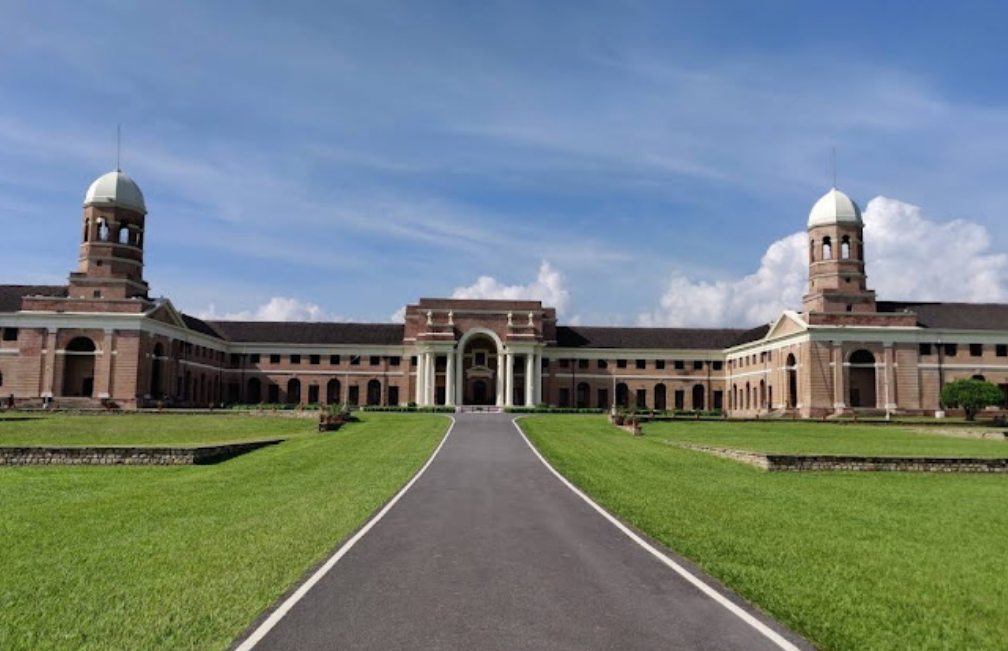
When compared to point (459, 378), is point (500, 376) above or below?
above

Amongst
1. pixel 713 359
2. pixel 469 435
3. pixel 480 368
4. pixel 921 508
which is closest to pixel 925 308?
pixel 713 359

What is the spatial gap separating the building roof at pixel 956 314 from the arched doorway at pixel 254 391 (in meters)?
63.0

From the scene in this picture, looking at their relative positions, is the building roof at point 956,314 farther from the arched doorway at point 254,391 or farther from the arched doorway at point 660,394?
the arched doorway at point 254,391

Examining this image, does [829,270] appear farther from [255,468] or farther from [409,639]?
[409,639]

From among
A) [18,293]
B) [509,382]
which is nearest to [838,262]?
[509,382]

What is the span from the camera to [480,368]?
8825 cm

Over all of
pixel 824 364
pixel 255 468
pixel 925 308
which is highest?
pixel 925 308

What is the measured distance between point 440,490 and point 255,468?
8298mm

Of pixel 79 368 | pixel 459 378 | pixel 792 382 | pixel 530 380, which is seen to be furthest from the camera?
pixel 530 380

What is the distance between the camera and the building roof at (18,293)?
69.0 meters

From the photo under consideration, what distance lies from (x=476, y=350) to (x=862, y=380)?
127ft

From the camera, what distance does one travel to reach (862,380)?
68.9 meters

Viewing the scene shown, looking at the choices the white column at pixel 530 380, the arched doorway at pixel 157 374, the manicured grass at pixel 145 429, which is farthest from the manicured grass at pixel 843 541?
the white column at pixel 530 380

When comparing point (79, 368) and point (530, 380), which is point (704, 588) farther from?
point (530, 380)
